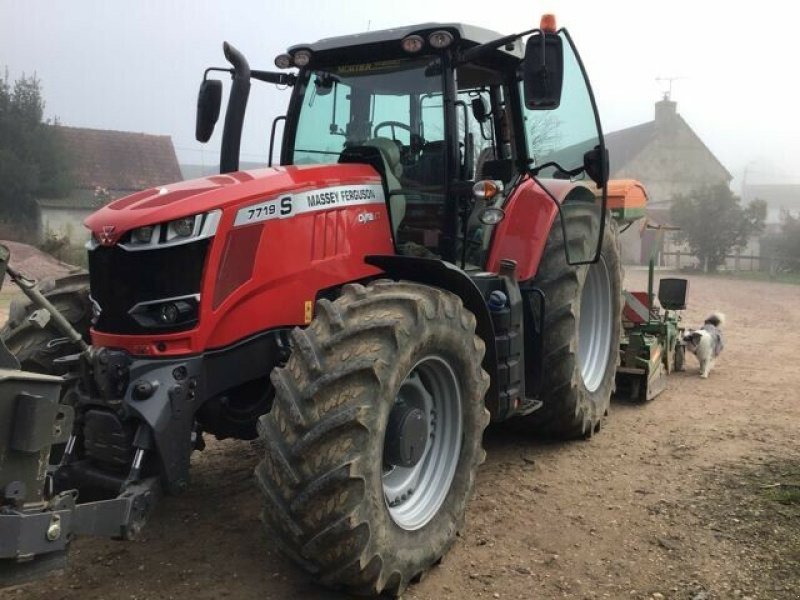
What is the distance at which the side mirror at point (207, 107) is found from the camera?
424 cm

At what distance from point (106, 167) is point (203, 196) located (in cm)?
3391

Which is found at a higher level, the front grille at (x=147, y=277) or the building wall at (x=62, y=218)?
the front grille at (x=147, y=277)

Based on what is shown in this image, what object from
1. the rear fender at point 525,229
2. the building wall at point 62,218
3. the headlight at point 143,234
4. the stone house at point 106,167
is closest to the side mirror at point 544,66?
the rear fender at point 525,229

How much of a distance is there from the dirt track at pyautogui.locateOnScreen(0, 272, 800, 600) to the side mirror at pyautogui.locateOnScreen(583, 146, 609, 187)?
1.90 metres

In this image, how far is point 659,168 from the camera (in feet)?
143

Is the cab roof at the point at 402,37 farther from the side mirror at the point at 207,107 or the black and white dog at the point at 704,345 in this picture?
the black and white dog at the point at 704,345

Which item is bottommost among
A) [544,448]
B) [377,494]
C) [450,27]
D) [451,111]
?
[544,448]

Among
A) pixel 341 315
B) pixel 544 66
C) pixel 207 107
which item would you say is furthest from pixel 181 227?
pixel 544 66

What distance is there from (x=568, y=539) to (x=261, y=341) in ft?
6.14

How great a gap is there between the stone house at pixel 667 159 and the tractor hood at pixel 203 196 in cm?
4100

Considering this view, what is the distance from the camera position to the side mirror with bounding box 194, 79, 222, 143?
4.24m

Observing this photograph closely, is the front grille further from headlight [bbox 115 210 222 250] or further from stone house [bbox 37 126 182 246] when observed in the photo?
stone house [bbox 37 126 182 246]

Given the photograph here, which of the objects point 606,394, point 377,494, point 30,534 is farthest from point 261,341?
point 606,394

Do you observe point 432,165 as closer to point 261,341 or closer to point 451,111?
point 451,111
